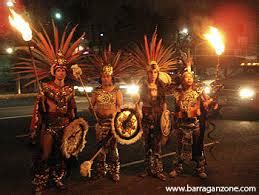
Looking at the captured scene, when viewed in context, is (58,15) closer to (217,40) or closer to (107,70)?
(107,70)

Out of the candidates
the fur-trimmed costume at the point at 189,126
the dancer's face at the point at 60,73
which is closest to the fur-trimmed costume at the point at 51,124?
the dancer's face at the point at 60,73

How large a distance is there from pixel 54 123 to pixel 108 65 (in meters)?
1.50

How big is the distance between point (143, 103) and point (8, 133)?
6.52 metres

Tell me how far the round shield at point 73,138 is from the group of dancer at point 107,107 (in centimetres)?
6

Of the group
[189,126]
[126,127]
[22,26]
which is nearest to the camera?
[22,26]

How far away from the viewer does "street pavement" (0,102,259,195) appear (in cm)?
627

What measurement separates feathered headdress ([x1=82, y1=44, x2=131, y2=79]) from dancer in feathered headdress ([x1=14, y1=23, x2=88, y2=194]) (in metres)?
0.76

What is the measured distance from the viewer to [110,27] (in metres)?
32.0

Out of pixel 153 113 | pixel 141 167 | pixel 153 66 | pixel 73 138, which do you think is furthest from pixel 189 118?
Result: pixel 73 138

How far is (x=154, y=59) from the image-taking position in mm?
7113

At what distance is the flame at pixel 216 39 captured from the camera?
6.62 metres

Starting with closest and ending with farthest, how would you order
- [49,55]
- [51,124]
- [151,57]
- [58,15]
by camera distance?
[51,124]
[49,55]
[151,57]
[58,15]

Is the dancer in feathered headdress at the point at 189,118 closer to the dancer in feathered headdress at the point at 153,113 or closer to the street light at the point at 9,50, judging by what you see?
the dancer in feathered headdress at the point at 153,113

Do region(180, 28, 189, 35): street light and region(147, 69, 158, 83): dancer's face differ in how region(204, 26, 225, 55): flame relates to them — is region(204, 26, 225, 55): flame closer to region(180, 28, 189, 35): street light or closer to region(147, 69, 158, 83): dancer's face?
region(147, 69, 158, 83): dancer's face
